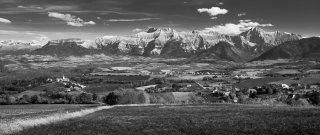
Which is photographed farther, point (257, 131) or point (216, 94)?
point (216, 94)

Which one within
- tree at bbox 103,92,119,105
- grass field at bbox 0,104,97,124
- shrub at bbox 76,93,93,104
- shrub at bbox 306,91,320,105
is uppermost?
grass field at bbox 0,104,97,124

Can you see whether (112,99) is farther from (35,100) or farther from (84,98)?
(35,100)

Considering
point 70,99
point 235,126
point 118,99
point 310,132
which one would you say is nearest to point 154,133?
point 235,126

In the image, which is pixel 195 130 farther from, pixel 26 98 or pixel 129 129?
pixel 26 98

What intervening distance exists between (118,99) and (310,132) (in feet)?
339

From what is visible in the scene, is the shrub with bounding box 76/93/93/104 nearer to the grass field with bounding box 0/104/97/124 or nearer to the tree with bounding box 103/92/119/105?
the tree with bounding box 103/92/119/105

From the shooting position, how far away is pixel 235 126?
3259cm

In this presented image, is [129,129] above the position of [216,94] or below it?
above

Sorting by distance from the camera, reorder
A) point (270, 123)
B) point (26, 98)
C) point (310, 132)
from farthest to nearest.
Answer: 1. point (26, 98)
2. point (270, 123)
3. point (310, 132)

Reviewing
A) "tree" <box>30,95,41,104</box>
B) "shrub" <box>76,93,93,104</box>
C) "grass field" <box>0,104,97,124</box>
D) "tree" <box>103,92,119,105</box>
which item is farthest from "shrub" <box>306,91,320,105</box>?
"tree" <box>30,95,41,104</box>

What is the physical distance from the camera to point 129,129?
34.0 meters

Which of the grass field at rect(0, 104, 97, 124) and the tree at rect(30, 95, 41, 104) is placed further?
the tree at rect(30, 95, 41, 104)

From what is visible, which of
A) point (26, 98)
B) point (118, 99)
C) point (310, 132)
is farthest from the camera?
point (26, 98)

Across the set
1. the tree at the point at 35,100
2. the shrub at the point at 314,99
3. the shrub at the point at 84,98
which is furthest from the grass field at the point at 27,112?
the shrub at the point at 314,99
